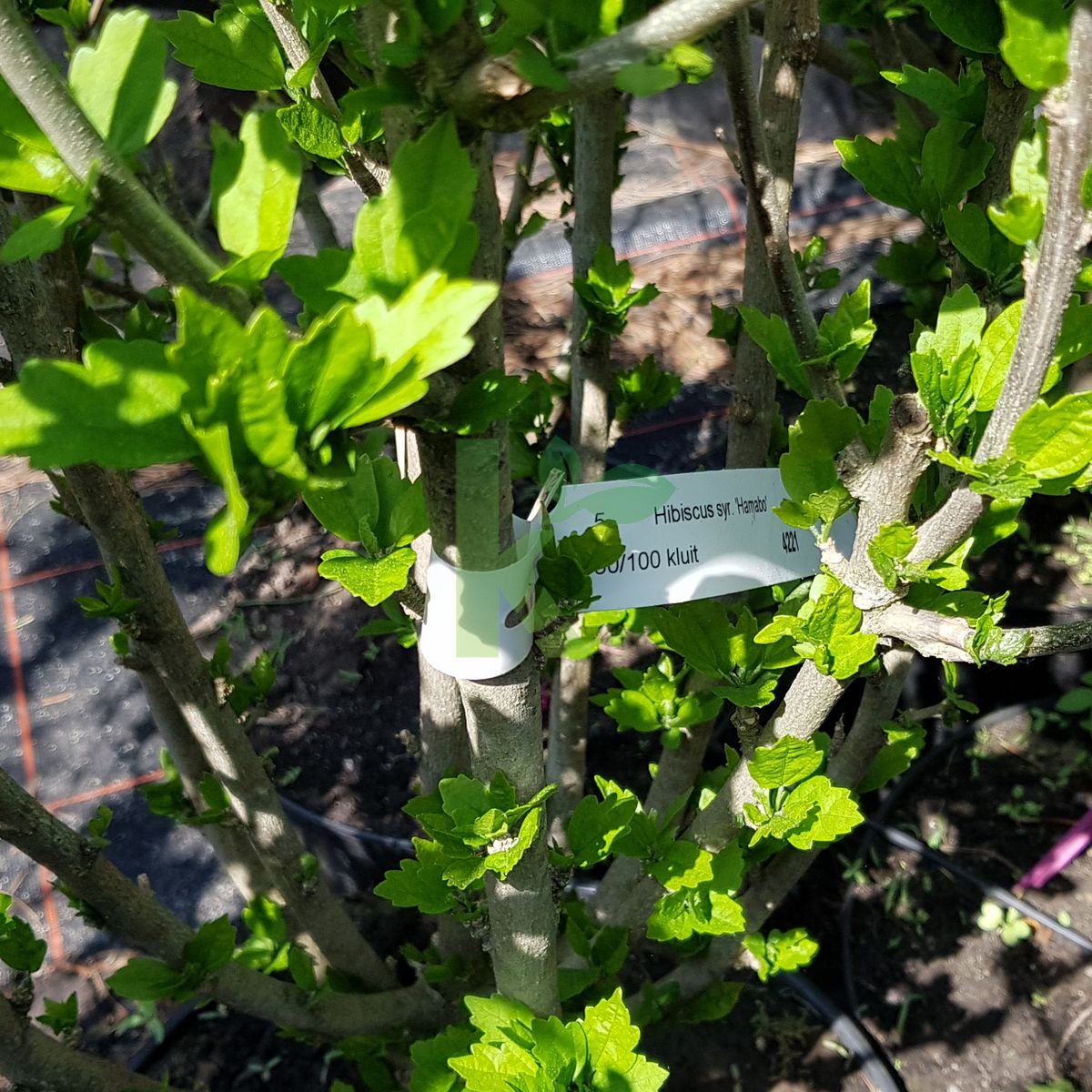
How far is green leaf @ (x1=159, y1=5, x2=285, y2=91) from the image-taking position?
0.50 metres

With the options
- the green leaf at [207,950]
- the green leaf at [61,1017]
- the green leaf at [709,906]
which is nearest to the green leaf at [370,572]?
the green leaf at [709,906]

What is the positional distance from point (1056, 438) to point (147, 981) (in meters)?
0.96

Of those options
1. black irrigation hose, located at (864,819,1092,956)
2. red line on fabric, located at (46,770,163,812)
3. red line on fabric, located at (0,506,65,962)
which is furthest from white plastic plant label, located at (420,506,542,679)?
red line on fabric, located at (46,770,163,812)

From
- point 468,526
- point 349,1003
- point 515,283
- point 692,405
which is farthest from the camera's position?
point 515,283

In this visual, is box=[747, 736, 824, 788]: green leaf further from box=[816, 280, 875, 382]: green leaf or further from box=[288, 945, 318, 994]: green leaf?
box=[288, 945, 318, 994]: green leaf

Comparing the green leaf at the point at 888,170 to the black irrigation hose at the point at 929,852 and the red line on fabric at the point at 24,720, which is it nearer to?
the black irrigation hose at the point at 929,852

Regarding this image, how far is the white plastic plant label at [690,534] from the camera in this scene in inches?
25.7

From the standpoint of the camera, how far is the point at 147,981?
0.95 m

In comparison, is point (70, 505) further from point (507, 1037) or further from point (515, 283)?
point (515, 283)

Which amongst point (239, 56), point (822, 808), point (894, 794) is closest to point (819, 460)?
point (822, 808)

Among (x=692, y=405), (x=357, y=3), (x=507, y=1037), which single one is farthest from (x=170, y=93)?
(x=692, y=405)

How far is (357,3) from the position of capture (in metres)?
0.37

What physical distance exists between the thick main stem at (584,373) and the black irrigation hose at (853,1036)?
43 cm

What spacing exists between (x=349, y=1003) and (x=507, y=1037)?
1.97ft
